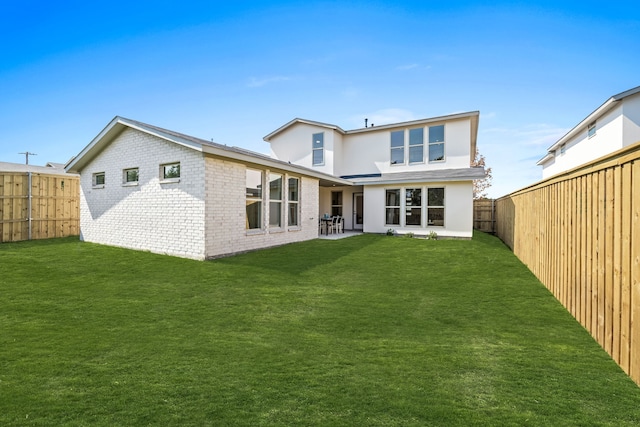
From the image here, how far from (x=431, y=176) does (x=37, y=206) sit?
57.1 feet

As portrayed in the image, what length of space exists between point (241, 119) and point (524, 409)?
16.2 m

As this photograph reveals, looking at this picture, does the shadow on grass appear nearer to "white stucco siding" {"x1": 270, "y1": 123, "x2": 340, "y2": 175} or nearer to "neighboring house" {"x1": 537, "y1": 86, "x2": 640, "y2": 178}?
"white stucco siding" {"x1": 270, "y1": 123, "x2": 340, "y2": 175}

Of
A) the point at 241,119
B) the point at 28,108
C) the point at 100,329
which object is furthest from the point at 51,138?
the point at 100,329

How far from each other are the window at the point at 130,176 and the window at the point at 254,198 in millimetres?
3993

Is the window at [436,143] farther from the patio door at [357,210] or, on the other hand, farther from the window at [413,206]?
the patio door at [357,210]

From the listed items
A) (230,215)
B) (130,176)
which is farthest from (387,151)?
(130,176)

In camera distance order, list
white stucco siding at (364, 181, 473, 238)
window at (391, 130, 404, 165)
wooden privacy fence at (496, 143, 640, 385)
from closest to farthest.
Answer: wooden privacy fence at (496, 143, 640, 385)
white stucco siding at (364, 181, 473, 238)
window at (391, 130, 404, 165)

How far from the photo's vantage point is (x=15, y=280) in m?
6.14

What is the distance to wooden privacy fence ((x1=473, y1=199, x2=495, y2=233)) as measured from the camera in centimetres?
1744

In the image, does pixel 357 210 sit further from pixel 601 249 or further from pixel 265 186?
pixel 601 249

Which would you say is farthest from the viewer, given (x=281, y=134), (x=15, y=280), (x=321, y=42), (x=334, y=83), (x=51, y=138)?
(x=281, y=134)

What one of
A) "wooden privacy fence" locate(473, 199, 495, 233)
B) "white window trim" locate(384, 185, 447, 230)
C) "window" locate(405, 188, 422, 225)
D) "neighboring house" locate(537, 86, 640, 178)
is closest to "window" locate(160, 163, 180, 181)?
"white window trim" locate(384, 185, 447, 230)

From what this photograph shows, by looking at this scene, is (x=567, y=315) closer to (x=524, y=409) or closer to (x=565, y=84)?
(x=524, y=409)

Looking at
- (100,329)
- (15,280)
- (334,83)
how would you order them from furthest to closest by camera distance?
(334,83), (15,280), (100,329)
